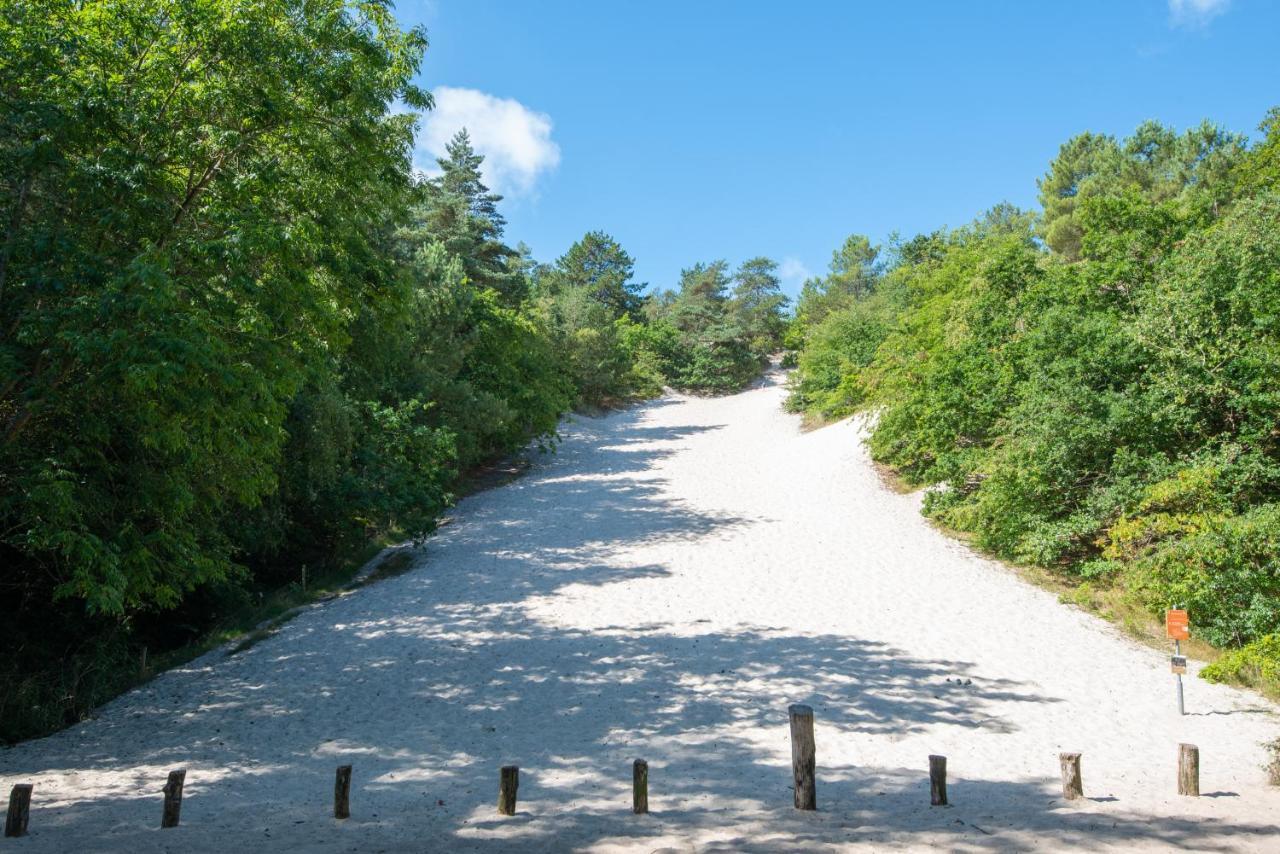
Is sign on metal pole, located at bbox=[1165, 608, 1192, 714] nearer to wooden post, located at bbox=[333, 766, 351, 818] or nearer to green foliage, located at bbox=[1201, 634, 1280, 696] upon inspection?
green foliage, located at bbox=[1201, 634, 1280, 696]

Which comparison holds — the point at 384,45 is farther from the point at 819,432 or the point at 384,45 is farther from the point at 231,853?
the point at 819,432

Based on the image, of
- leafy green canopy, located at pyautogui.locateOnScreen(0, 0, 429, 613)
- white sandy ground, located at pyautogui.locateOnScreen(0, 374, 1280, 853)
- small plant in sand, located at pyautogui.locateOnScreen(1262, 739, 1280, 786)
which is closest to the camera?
white sandy ground, located at pyautogui.locateOnScreen(0, 374, 1280, 853)

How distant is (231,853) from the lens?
5.05 meters

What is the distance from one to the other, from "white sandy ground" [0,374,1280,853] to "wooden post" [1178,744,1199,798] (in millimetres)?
175

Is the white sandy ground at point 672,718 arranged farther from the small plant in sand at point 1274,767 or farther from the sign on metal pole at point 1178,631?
the sign on metal pole at point 1178,631

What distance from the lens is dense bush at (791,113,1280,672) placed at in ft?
36.4

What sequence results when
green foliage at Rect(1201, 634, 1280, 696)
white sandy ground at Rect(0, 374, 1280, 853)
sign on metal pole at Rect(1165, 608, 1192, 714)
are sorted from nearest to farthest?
white sandy ground at Rect(0, 374, 1280, 853)
sign on metal pole at Rect(1165, 608, 1192, 714)
green foliage at Rect(1201, 634, 1280, 696)

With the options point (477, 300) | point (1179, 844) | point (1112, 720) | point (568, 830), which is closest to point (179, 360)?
point (568, 830)

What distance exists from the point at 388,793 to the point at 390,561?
1029 centimetres

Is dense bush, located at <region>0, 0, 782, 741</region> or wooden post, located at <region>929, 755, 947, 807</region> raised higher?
dense bush, located at <region>0, 0, 782, 741</region>

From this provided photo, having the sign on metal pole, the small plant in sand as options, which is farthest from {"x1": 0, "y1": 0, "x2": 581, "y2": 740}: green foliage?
the sign on metal pole

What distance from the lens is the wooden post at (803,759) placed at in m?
5.45

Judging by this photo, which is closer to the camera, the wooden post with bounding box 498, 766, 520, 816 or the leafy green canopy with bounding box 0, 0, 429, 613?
the wooden post with bounding box 498, 766, 520, 816

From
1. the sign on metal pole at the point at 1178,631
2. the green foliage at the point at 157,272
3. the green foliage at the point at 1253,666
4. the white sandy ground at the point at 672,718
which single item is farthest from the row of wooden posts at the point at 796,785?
the green foliage at the point at 1253,666
